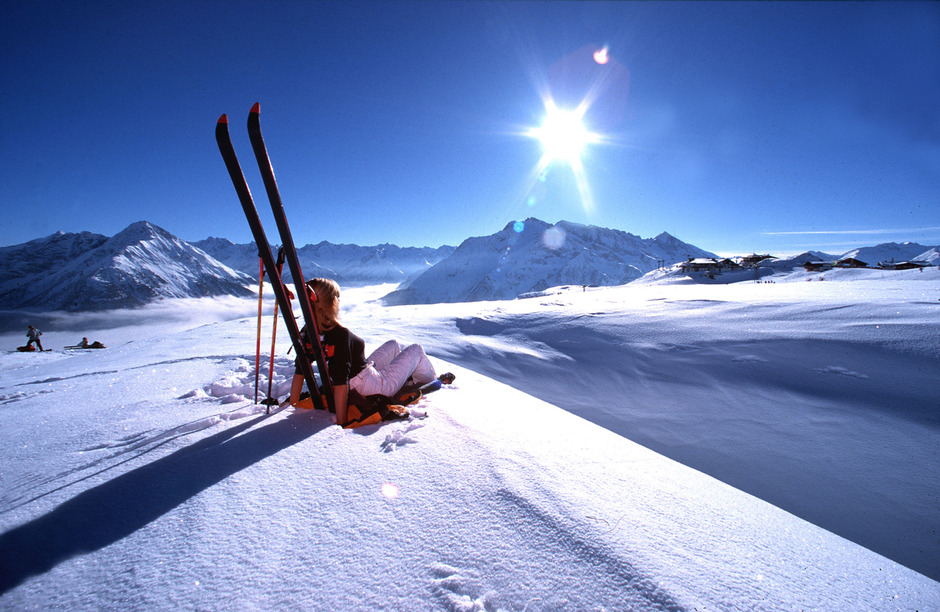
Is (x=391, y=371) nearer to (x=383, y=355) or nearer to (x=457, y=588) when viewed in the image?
(x=383, y=355)

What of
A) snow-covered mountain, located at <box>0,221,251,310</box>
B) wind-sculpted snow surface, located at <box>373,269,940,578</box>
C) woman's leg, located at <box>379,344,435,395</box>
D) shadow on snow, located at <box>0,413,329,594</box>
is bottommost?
wind-sculpted snow surface, located at <box>373,269,940,578</box>

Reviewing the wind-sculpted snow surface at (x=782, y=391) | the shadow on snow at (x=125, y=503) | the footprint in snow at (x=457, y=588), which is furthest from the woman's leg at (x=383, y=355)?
the wind-sculpted snow surface at (x=782, y=391)

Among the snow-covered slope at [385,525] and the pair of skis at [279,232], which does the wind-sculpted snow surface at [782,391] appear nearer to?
the snow-covered slope at [385,525]

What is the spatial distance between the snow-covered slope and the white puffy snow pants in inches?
16.0

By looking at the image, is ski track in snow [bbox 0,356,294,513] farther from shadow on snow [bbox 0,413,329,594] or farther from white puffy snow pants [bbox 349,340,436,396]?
white puffy snow pants [bbox 349,340,436,396]

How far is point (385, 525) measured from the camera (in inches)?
59.6

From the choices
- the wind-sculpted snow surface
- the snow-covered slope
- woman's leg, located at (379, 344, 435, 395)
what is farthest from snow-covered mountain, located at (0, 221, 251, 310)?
the snow-covered slope

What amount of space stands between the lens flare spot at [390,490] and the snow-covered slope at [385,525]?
0.07ft

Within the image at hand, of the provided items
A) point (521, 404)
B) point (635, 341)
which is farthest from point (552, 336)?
point (521, 404)

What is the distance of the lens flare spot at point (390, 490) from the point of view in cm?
174

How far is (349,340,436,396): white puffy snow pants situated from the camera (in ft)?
9.64

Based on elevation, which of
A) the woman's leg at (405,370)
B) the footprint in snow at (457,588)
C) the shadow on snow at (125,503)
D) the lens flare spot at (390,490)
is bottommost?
the lens flare spot at (390,490)

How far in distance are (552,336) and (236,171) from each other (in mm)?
6272

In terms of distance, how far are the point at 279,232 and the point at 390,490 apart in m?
2.27
